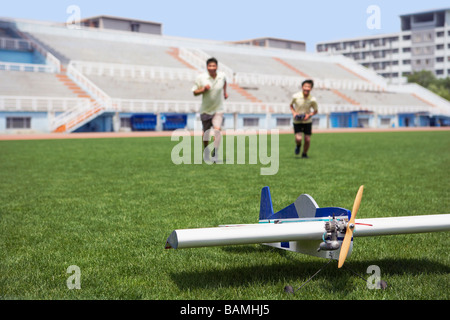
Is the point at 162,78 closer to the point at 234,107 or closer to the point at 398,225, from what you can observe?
the point at 234,107

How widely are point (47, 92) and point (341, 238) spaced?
132ft

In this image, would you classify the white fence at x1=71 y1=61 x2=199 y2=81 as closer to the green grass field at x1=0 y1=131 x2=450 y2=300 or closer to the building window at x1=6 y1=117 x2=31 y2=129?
the building window at x1=6 y1=117 x2=31 y2=129

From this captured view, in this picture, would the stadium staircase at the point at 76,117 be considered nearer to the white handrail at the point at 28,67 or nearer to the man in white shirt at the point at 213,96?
the white handrail at the point at 28,67

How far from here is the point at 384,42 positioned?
118 meters

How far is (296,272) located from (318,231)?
2.11ft

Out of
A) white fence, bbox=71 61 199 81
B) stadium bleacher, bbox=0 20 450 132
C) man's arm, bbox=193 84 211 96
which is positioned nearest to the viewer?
man's arm, bbox=193 84 211 96

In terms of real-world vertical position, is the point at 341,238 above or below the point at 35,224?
above

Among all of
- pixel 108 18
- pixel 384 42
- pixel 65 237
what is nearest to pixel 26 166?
pixel 65 237

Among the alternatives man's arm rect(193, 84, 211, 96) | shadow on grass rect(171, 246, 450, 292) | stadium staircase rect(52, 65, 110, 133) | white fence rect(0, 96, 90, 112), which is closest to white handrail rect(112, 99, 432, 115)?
stadium staircase rect(52, 65, 110, 133)

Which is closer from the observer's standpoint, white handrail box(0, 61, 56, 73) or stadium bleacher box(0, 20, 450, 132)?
stadium bleacher box(0, 20, 450, 132)

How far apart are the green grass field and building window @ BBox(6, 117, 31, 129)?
92.4 feet

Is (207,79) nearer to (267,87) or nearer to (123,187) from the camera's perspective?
(123,187)

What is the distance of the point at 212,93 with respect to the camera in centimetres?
1192

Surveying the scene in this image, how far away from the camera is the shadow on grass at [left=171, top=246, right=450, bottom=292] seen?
348 centimetres
